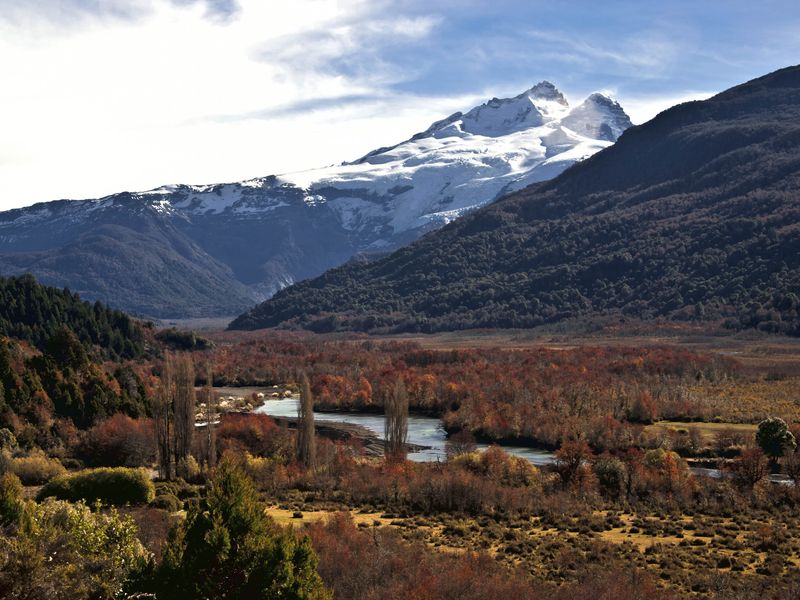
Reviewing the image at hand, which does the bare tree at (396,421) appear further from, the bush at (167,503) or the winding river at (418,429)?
the bush at (167,503)

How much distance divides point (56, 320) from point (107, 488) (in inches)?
3987

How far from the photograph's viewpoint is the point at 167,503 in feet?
229

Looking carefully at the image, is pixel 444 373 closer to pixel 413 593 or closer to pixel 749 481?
pixel 749 481

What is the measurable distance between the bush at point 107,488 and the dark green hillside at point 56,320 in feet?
263

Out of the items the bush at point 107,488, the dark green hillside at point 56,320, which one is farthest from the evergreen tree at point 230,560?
the dark green hillside at point 56,320

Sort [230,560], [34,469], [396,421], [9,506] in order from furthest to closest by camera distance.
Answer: [396,421] < [34,469] < [9,506] < [230,560]

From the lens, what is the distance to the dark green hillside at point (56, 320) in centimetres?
15788

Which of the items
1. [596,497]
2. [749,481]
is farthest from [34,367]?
[749,481]

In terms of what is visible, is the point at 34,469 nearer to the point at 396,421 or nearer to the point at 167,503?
the point at 167,503

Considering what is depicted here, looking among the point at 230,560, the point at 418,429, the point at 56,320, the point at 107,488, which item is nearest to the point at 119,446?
the point at 107,488

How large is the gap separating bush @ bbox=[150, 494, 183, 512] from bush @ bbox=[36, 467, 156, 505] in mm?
488

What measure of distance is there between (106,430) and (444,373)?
8099 cm

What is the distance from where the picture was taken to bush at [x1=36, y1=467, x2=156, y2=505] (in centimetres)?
7000

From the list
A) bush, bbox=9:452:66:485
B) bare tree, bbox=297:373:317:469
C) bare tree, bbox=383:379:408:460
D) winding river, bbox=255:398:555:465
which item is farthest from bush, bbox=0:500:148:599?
winding river, bbox=255:398:555:465
